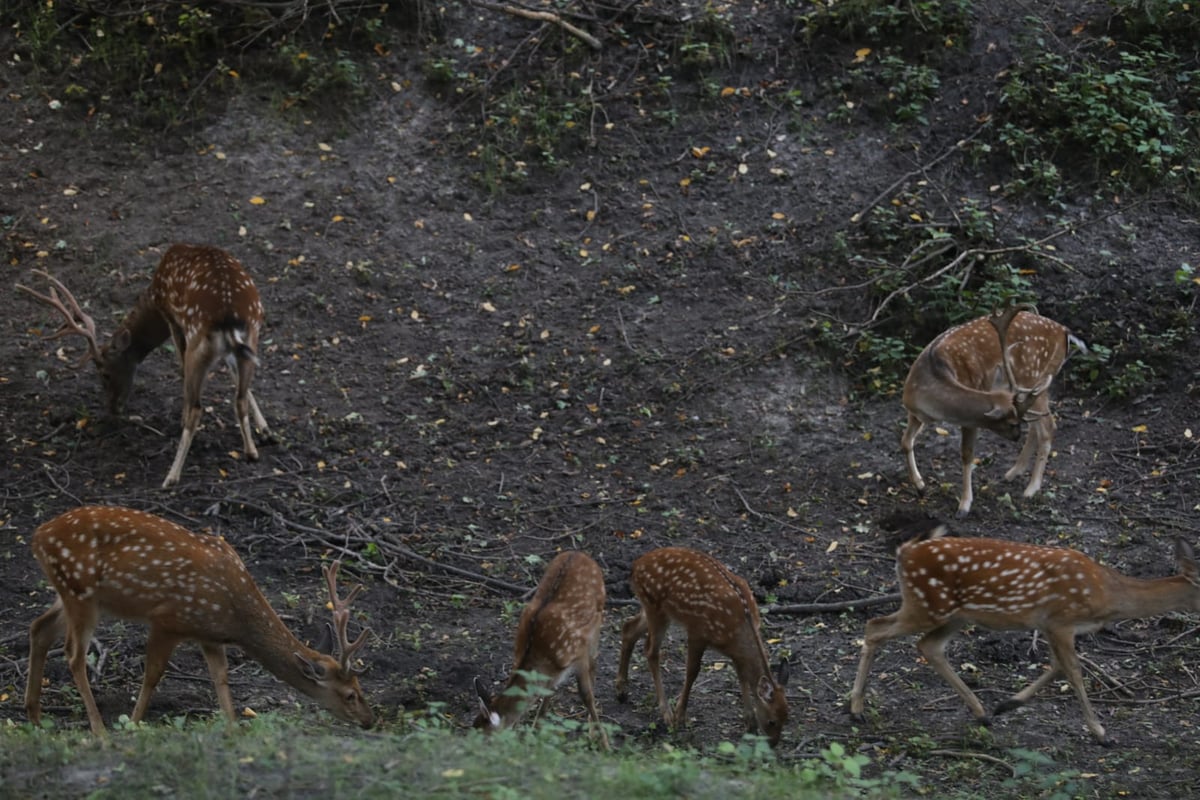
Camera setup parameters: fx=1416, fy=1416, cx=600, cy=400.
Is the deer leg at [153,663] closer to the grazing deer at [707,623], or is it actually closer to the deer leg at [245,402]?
the grazing deer at [707,623]

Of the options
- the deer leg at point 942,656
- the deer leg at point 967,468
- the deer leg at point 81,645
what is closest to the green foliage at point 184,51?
the deer leg at point 967,468

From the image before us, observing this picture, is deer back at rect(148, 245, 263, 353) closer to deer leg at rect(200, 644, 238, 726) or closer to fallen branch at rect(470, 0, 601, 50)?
deer leg at rect(200, 644, 238, 726)

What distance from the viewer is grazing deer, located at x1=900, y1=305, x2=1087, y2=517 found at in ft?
35.1

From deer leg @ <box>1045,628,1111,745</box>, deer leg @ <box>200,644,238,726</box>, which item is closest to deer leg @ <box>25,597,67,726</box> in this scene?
deer leg @ <box>200,644,238,726</box>

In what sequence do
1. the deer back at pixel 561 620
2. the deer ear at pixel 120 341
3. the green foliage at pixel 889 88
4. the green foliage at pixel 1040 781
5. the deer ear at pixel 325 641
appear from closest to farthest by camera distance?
the green foliage at pixel 1040 781 < the deer back at pixel 561 620 < the deer ear at pixel 325 641 < the deer ear at pixel 120 341 < the green foliage at pixel 889 88

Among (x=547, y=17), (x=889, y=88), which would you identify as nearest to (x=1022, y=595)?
(x=889, y=88)

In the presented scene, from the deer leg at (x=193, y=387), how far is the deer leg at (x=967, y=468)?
5.79 meters

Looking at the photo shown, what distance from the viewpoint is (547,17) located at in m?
14.8

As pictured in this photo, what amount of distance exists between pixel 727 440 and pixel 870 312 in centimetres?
203

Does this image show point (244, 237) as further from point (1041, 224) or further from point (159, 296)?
point (1041, 224)

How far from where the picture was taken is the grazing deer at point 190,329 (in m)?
10.8

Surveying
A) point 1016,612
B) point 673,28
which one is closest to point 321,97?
point 673,28

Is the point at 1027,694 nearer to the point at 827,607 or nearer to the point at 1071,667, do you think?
the point at 1071,667

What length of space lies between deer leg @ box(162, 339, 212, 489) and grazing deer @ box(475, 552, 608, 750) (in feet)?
13.5
